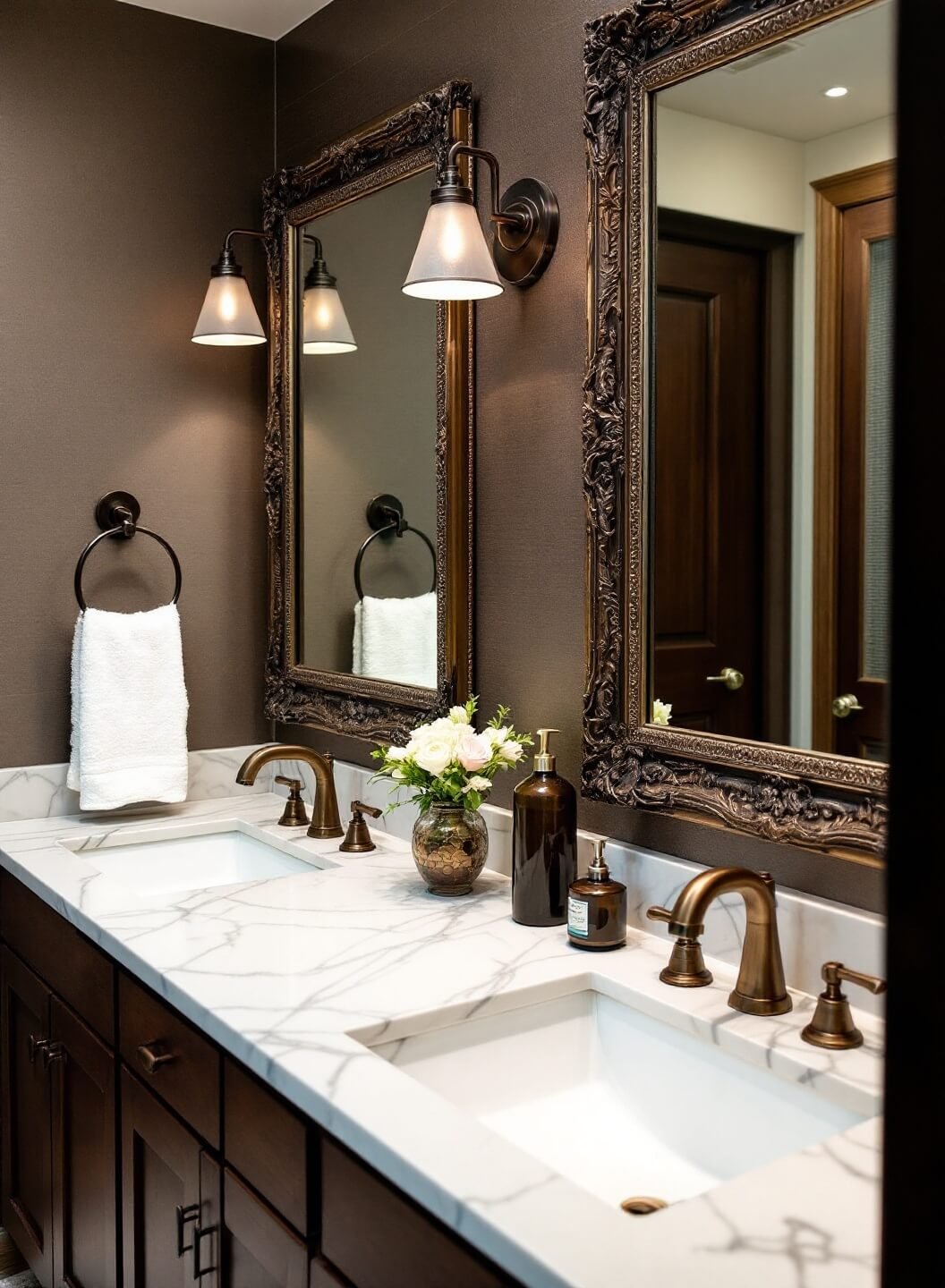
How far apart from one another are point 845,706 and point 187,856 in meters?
1.43

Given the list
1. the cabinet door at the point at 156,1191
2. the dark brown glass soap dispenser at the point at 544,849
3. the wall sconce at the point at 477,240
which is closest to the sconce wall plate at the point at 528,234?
the wall sconce at the point at 477,240

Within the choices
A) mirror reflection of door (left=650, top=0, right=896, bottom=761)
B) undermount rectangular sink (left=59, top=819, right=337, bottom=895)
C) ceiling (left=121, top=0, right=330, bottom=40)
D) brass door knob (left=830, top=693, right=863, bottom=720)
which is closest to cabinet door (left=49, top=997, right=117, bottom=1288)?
undermount rectangular sink (left=59, top=819, right=337, bottom=895)

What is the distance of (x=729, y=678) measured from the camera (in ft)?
4.81

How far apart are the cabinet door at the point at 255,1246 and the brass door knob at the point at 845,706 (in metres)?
0.79

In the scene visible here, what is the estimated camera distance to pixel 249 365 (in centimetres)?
255

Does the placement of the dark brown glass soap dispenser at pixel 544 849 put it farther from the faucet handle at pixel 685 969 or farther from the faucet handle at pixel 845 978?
the faucet handle at pixel 845 978

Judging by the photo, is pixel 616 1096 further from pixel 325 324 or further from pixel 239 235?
pixel 239 235

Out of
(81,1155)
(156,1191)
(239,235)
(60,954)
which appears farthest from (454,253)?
(81,1155)

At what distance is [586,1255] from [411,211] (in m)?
1.71

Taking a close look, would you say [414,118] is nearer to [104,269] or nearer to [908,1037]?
[104,269]

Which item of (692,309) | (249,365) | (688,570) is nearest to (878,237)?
(692,309)

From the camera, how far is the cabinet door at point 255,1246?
47.7 inches

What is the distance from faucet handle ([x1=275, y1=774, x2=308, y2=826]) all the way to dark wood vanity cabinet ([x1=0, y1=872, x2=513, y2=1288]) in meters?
0.49

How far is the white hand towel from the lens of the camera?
2.27 m
